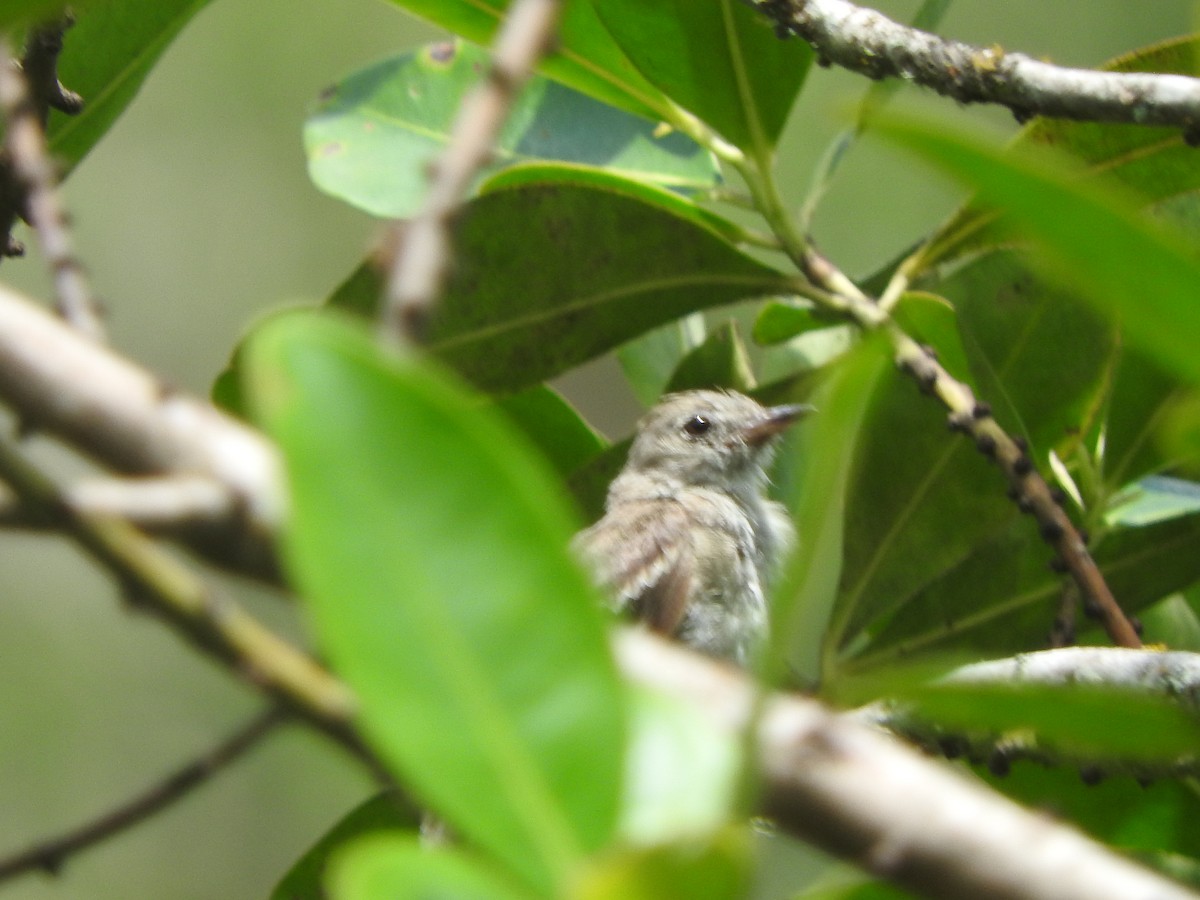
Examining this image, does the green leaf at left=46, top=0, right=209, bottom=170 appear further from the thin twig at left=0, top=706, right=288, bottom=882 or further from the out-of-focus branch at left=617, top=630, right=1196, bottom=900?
the out-of-focus branch at left=617, top=630, right=1196, bottom=900

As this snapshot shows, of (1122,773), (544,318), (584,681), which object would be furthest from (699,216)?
(584,681)

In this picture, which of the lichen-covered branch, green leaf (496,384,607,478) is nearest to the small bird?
green leaf (496,384,607,478)

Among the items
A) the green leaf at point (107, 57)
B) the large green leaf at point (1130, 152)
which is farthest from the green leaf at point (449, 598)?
the green leaf at point (107, 57)

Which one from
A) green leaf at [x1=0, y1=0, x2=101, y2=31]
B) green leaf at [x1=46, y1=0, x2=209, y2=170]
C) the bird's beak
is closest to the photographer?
green leaf at [x1=0, y1=0, x2=101, y2=31]

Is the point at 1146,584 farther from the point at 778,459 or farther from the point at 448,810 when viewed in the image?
the point at 448,810

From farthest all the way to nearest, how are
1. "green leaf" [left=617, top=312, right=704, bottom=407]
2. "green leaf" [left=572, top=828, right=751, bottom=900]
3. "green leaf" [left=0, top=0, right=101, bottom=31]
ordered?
"green leaf" [left=617, top=312, right=704, bottom=407]
"green leaf" [left=0, top=0, right=101, bottom=31]
"green leaf" [left=572, top=828, right=751, bottom=900]

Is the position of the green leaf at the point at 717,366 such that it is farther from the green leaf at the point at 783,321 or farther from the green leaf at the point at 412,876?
the green leaf at the point at 412,876
